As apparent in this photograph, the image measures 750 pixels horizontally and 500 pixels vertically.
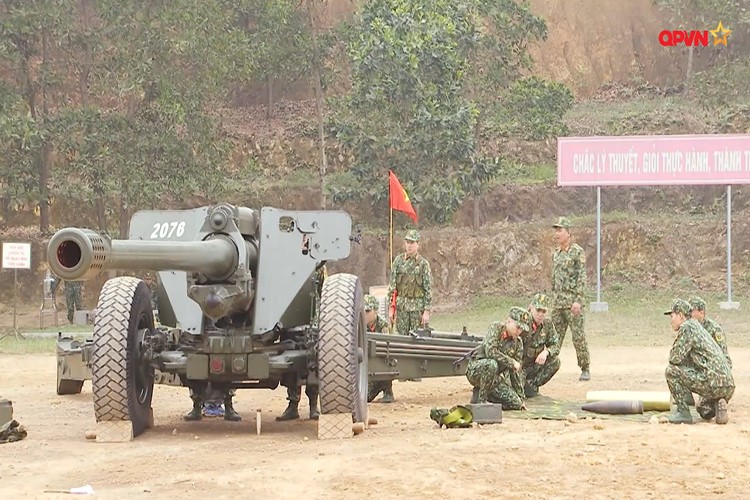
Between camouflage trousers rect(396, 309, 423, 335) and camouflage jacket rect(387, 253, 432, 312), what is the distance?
50 millimetres

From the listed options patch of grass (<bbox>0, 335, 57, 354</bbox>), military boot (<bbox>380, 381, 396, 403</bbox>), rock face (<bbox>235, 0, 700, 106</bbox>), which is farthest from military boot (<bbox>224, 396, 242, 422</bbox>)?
rock face (<bbox>235, 0, 700, 106</bbox>)

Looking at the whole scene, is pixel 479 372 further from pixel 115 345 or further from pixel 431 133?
pixel 431 133

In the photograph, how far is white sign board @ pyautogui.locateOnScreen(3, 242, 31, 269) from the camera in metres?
21.2

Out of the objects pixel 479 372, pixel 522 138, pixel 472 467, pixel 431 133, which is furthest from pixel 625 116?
pixel 472 467

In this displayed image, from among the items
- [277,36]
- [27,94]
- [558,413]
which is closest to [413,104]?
[277,36]

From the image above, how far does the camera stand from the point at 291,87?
34.2m

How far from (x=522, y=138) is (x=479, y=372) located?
21.5 meters

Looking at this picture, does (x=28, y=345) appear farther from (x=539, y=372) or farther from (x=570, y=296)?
(x=539, y=372)

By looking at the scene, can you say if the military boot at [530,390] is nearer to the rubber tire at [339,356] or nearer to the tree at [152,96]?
the rubber tire at [339,356]

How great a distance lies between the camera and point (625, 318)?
879 inches

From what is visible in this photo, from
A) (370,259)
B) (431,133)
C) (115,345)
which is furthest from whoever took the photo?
(370,259)

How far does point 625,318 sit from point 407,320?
9.11m

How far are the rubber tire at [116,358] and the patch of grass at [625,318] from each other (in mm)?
9757

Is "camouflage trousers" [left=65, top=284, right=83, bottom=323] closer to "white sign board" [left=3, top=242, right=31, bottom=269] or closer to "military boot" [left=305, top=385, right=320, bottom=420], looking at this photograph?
"white sign board" [left=3, top=242, right=31, bottom=269]
